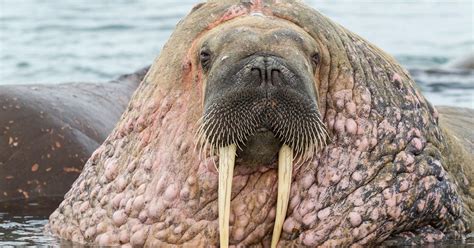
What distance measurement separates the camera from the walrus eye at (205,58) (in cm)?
739

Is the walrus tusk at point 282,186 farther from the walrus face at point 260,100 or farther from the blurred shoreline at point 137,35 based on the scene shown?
the blurred shoreline at point 137,35

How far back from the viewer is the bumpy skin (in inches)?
419

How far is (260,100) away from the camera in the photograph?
6895mm

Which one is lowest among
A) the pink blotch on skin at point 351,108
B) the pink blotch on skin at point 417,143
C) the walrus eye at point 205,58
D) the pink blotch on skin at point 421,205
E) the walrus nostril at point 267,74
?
the pink blotch on skin at point 421,205

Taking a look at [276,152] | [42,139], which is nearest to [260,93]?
[276,152]

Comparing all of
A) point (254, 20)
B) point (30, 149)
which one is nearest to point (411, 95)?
point (254, 20)

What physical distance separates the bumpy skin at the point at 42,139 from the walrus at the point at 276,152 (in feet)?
8.80

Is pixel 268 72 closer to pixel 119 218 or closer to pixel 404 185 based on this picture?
pixel 404 185

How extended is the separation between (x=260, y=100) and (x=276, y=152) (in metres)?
0.45

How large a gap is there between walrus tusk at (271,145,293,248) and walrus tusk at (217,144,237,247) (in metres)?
0.26

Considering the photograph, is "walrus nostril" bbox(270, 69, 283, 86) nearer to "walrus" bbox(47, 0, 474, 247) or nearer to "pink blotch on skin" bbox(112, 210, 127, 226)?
"walrus" bbox(47, 0, 474, 247)

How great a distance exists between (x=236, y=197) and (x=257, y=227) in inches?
7.8

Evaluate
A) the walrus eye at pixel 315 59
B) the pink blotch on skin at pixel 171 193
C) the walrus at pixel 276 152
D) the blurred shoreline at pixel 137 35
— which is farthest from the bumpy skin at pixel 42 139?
the blurred shoreline at pixel 137 35

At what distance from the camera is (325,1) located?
30.0 metres
